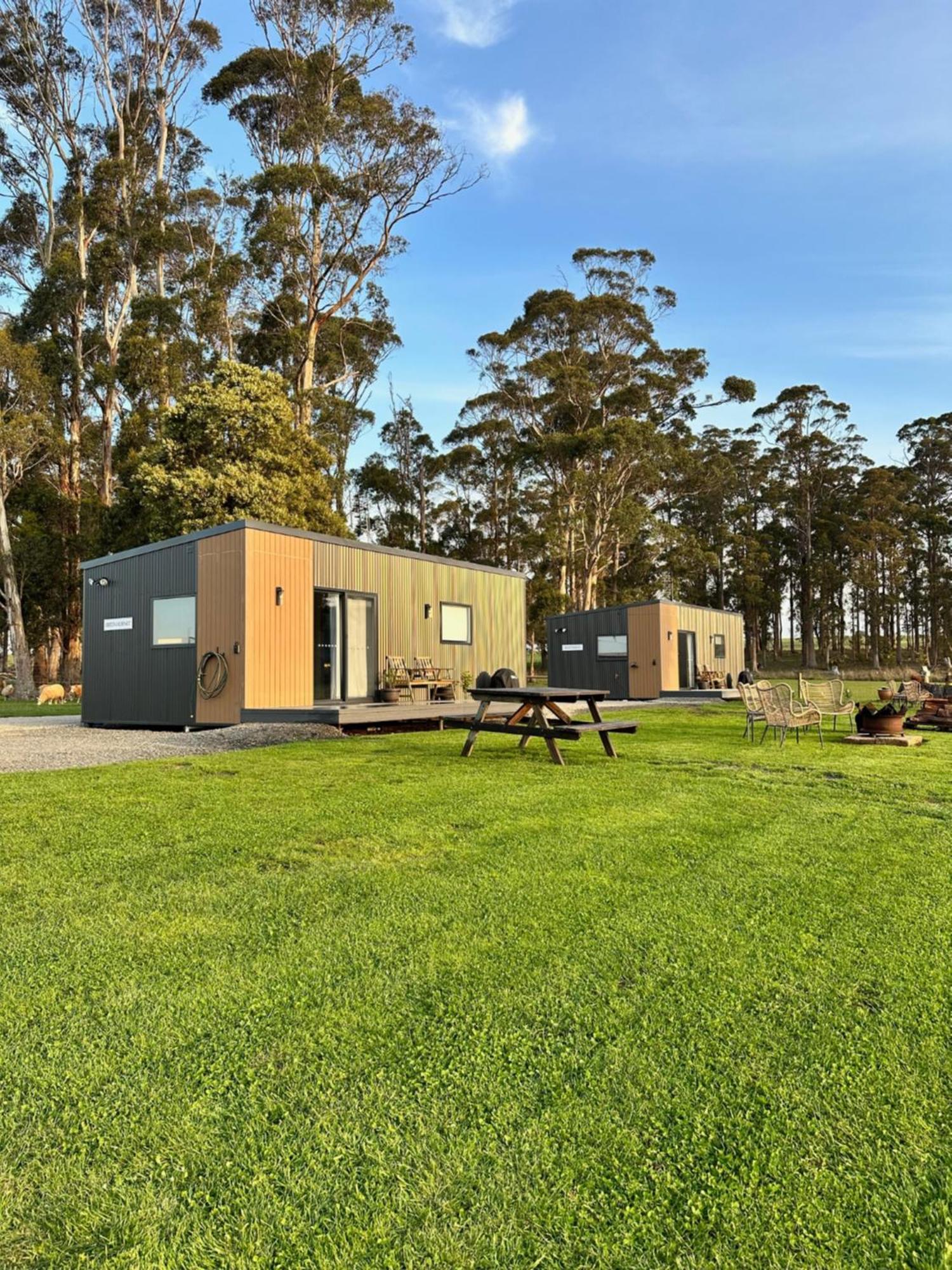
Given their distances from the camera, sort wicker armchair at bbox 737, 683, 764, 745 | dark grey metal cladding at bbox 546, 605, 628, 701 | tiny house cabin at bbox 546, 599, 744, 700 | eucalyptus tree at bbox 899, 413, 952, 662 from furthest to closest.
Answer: eucalyptus tree at bbox 899, 413, 952, 662
dark grey metal cladding at bbox 546, 605, 628, 701
tiny house cabin at bbox 546, 599, 744, 700
wicker armchair at bbox 737, 683, 764, 745

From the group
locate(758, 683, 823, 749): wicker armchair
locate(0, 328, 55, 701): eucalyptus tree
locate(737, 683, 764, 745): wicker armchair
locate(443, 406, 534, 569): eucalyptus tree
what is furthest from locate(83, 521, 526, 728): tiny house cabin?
locate(443, 406, 534, 569): eucalyptus tree

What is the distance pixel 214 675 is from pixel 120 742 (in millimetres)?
2122

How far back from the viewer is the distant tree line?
2116 cm

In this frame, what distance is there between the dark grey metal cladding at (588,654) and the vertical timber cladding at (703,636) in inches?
38.9

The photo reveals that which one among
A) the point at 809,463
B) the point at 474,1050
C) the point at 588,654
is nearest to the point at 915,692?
the point at 588,654

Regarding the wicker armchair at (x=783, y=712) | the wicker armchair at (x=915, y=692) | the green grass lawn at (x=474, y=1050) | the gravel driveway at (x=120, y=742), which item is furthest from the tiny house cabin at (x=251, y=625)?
the wicker armchair at (x=915, y=692)

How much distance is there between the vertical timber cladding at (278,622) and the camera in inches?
397

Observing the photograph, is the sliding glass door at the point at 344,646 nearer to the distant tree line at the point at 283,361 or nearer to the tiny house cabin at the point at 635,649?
the tiny house cabin at the point at 635,649

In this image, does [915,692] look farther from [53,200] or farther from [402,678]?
[53,200]

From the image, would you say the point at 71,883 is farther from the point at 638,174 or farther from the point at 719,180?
the point at 638,174

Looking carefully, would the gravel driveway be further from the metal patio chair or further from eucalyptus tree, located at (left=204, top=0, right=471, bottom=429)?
eucalyptus tree, located at (left=204, top=0, right=471, bottom=429)

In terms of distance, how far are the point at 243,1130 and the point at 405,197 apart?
24771 mm

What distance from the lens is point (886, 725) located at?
8430mm

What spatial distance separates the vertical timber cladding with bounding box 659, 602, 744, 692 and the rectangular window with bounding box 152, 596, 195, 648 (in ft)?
38.5
